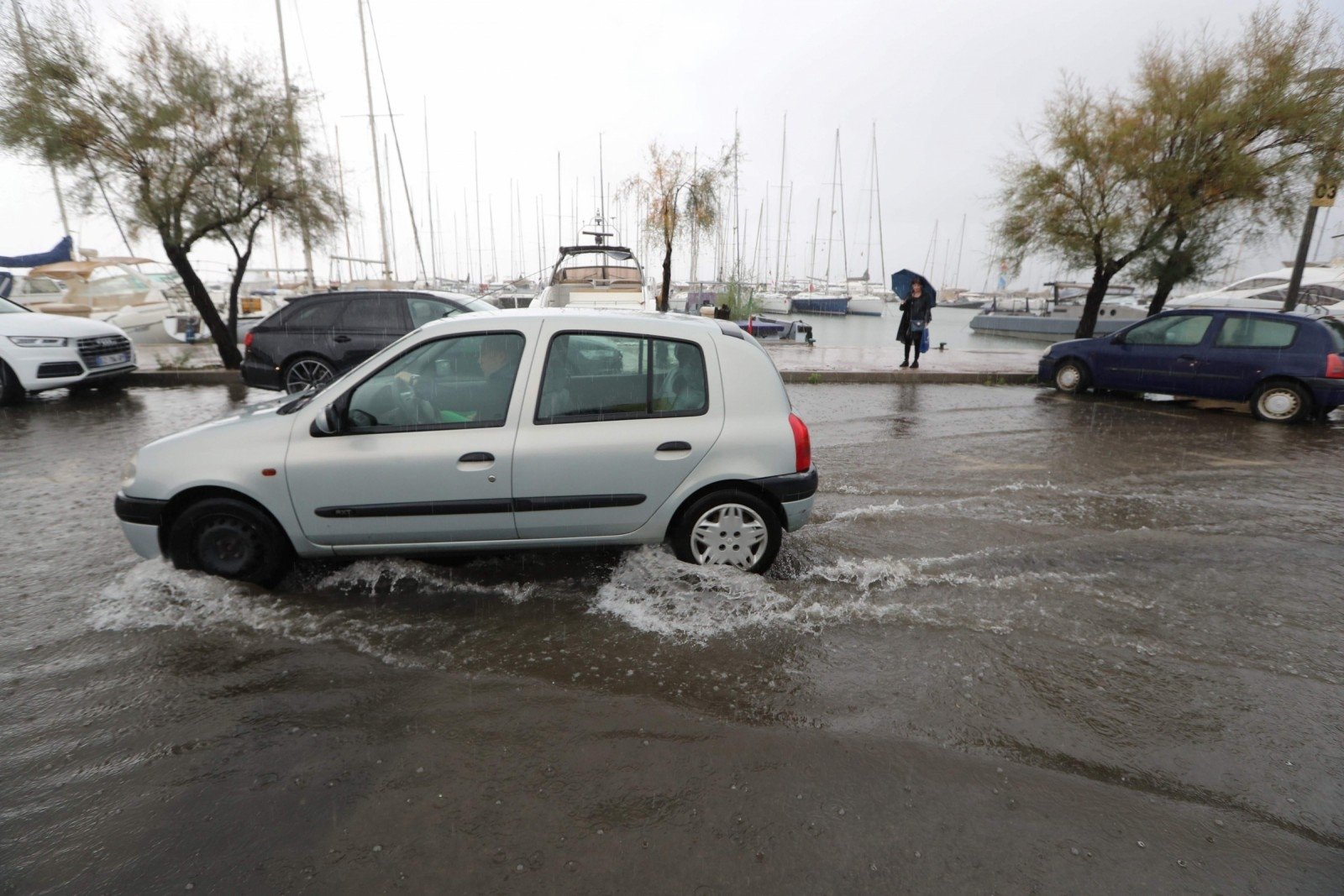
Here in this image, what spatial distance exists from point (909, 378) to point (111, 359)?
1362cm

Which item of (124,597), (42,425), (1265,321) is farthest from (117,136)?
(1265,321)

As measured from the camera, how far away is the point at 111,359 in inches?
432

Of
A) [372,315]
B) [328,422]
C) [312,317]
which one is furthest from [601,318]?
[312,317]

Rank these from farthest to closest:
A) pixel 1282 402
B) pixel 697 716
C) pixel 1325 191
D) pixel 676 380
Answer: pixel 1325 191
pixel 1282 402
pixel 676 380
pixel 697 716

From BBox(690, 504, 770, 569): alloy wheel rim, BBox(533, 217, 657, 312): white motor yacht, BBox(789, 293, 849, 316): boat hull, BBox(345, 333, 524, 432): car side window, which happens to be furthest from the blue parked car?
BBox(789, 293, 849, 316): boat hull

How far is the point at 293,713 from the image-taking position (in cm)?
309

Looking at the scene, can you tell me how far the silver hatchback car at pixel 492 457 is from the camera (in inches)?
158

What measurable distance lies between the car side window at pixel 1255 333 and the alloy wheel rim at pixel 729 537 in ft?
31.8

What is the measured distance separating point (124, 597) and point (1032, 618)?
5.21 meters

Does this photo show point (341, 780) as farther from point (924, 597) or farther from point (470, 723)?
point (924, 597)

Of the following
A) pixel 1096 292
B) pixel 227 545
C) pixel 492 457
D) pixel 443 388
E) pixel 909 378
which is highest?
pixel 1096 292

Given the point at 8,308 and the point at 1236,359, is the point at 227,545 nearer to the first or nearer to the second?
the point at 8,308

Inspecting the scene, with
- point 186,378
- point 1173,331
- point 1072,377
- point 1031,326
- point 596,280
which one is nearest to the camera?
point 1173,331

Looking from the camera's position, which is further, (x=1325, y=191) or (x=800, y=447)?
(x=1325, y=191)
